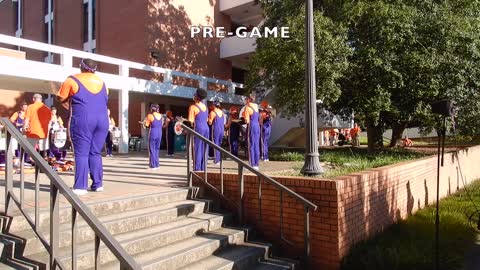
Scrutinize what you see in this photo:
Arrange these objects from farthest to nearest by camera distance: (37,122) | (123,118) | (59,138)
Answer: (123,118) < (59,138) < (37,122)

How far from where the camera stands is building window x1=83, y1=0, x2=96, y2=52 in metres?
24.9

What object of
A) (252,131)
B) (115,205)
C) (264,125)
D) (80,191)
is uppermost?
(264,125)

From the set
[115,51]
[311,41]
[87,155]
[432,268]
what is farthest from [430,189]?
[115,51]

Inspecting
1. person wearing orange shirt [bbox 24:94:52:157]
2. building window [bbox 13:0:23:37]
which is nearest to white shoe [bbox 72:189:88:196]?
person wearing orange shirt [bbox 24:94:52:157]

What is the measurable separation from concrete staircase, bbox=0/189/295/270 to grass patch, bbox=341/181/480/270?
106cm

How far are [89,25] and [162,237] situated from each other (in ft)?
75.4

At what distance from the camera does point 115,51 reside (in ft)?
75.3

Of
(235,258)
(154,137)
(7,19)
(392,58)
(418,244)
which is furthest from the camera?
(7,19)

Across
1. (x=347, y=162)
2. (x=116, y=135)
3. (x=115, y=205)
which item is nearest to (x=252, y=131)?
(x=347, y=162)

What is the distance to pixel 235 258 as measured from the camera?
4.95 meters

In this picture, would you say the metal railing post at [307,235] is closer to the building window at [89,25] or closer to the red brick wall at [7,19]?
the building window at [89,25]

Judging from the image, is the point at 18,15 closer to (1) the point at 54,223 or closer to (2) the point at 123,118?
(2) the point at 123,118

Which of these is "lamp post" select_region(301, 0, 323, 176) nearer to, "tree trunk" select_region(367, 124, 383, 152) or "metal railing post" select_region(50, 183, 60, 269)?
"metal railing post" select_region(50, 183, 60, 269)

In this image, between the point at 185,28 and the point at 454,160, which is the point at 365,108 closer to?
the point at 454,160
